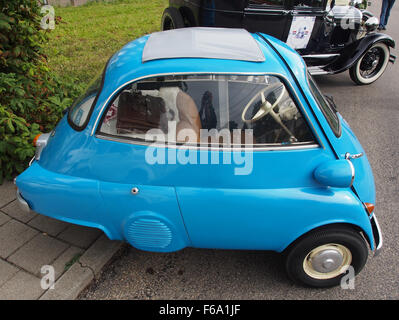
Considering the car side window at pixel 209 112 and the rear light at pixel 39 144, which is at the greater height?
the car side window at pixel 209 112

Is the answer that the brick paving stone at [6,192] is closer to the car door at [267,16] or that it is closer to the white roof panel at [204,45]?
the white roof panel at [204,45]

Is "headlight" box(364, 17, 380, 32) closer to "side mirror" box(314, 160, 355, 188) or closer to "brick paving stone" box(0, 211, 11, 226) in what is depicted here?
"side mirror" box(314, 160, 355, 188)

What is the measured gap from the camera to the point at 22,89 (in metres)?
3.40

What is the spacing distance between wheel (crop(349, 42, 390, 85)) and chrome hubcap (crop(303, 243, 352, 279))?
15.0ft

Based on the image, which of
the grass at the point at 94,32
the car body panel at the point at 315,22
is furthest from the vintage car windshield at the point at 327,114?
the grass at the point at 94,32

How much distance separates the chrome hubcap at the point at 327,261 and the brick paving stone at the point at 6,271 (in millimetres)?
2226

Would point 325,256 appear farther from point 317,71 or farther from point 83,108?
point 317,71

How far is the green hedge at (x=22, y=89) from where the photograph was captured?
3234 mm

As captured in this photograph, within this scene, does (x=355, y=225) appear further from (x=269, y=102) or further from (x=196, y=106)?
(x=196, y=106)

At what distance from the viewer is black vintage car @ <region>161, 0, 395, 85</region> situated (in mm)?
4914

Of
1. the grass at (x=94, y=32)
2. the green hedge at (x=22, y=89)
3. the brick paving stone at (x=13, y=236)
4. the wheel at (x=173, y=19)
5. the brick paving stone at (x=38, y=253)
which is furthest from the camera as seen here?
the grass at (x=94, y=32)

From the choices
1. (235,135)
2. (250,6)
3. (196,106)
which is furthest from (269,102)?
(250,6)

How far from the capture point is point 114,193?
6.95 ft

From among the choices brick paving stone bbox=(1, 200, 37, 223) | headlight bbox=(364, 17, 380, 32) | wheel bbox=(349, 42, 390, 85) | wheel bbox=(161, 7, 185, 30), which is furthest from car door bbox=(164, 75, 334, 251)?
headlight bbox=(364, 17, 380, 32)
